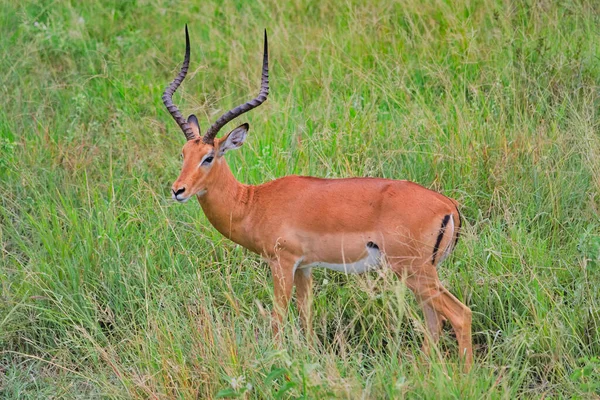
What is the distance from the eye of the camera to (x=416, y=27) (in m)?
7.93

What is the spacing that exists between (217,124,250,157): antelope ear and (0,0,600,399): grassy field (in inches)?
23.7

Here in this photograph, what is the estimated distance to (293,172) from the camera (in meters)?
6.31

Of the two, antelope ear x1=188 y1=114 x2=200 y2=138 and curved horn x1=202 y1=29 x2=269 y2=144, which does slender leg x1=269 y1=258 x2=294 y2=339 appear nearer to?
curved horn x1=202 y1=29 x2=269 y2=144

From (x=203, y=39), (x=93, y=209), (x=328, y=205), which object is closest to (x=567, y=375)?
(x=328, y=205)

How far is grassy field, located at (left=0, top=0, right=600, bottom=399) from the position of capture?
4609 millimetres

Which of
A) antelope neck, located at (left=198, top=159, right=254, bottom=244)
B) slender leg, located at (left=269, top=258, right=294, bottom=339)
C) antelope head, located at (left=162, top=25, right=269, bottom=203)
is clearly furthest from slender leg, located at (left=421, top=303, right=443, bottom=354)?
antelope head, located at (left=162, top=25, right=269, bottom=203)

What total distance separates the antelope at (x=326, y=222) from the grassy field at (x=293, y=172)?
16 centimetres

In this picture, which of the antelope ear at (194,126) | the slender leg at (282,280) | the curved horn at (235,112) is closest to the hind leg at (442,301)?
the slender leg at (282,280)

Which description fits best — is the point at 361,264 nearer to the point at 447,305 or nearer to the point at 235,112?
the point at 447,305

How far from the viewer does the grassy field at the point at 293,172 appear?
15.1 ft

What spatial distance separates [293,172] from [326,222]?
3.62 ft

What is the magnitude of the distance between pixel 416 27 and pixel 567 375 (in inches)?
163

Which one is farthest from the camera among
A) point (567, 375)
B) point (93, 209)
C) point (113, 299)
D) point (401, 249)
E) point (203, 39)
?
point (203, 39)

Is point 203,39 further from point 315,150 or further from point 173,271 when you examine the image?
point 173,271
